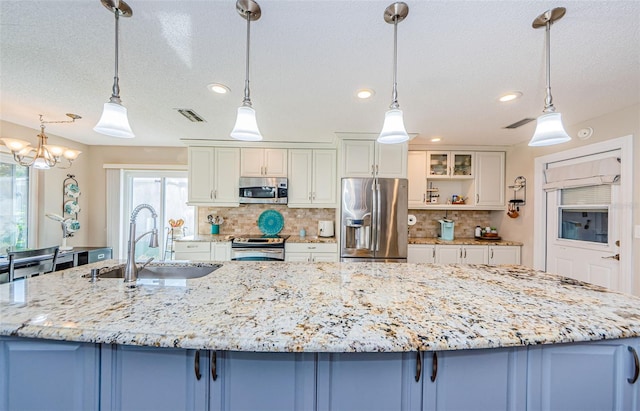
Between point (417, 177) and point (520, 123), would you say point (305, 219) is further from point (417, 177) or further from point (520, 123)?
point (520, 123)

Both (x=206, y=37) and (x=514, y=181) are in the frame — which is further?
(x=514, y=181)

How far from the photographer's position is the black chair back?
7.58 feet

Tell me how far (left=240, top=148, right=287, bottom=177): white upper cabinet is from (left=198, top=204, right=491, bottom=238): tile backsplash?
58 cm

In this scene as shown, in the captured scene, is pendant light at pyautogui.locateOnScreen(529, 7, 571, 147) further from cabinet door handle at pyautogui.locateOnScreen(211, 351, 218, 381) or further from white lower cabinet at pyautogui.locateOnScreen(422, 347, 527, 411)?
cabinet door handle at pyautogui.locateOnScreen(211, 351, 218, 381)

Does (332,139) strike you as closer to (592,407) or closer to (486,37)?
(486,37)

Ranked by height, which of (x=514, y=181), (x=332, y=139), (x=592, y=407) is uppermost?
(x=332, y=139)

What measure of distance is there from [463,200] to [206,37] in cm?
375

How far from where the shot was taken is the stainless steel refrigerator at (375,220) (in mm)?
3168

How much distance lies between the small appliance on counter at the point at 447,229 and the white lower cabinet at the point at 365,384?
10.1ft

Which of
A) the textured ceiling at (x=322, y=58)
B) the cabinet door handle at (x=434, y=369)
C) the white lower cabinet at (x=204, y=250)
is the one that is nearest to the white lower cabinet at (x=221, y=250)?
the white lower cabinet at (x=204, y=250)

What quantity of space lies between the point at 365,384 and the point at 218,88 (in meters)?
2.14

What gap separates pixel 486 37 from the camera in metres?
1.41

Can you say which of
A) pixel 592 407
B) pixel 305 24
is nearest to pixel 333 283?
pixel 592 407

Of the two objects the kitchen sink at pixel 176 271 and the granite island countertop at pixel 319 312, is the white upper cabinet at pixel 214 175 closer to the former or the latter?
the kitchen sink at pixel 176 271
